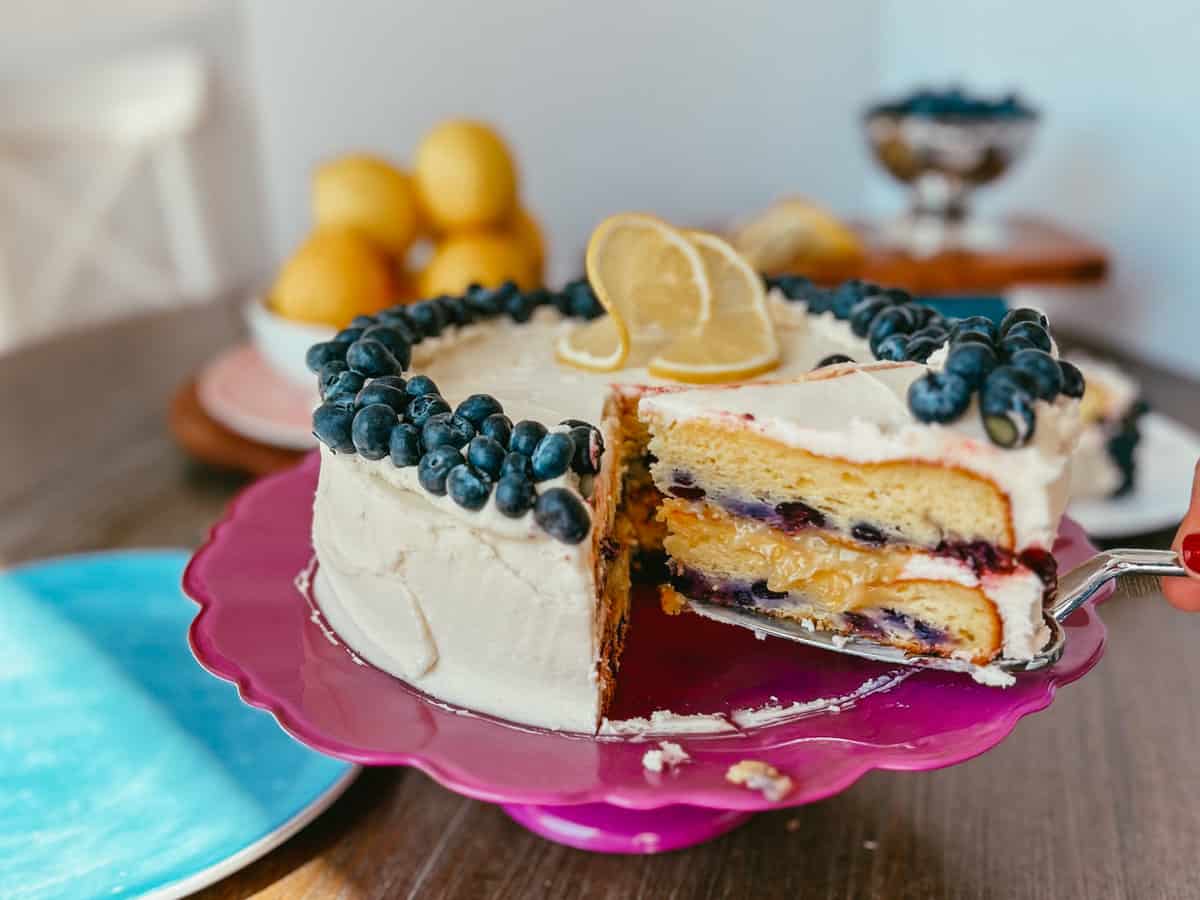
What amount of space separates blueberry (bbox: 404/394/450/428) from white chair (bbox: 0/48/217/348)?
133 inches

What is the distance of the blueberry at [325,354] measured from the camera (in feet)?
4.94

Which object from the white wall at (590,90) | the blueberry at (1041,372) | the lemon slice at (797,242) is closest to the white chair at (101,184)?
the white wall at (590,90)

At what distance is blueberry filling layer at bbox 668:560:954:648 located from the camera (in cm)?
134

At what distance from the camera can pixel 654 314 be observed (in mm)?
1697

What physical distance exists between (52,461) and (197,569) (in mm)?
1159

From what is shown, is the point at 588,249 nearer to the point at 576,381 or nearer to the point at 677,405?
the point at 576,381

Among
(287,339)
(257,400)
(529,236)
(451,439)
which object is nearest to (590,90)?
(529,236)

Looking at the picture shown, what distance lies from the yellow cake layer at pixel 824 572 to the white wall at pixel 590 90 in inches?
110

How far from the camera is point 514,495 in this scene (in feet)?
3.83

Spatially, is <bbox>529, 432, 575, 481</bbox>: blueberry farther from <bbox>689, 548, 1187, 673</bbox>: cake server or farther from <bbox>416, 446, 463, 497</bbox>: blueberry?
<bbox>689, 548, 1187, 673</bbox>: cake server

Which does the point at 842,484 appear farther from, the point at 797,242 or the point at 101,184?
the point at 101,184

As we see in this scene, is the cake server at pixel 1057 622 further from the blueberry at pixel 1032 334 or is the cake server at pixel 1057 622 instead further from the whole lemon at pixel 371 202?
the whole lemon at pixel 371 202

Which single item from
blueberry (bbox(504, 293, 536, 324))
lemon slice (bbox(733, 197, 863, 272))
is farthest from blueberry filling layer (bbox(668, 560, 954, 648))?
lemon slice (bbox(733, 197, 863, 272))

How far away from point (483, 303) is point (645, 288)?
0.30 m
